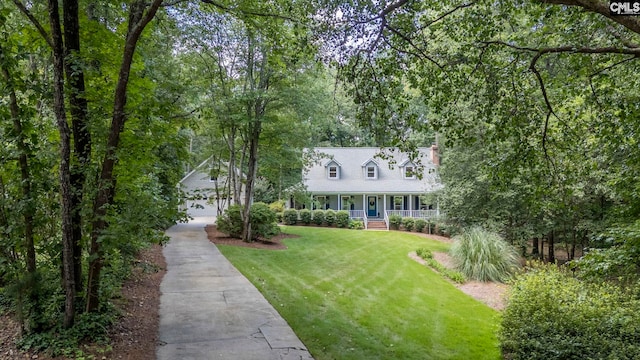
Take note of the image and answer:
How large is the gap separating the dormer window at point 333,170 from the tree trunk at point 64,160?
2496cm

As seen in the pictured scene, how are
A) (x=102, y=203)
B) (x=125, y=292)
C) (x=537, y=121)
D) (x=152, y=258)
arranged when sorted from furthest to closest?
(x=152, y=258) < (x=125, y=292) < (x=537, y=121) < (x=102, y=203)

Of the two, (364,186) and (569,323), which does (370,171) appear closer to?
(364,186)

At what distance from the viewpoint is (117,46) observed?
17.8 feet

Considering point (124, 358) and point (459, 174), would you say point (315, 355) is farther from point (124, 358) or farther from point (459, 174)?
point (459, 174)

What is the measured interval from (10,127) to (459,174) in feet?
51.2

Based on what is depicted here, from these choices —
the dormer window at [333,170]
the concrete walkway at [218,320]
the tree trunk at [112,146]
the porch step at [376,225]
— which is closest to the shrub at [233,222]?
the concrete walkway at [218,320]

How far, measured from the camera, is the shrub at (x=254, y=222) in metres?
15.5

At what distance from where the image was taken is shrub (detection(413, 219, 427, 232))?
24.5 metres

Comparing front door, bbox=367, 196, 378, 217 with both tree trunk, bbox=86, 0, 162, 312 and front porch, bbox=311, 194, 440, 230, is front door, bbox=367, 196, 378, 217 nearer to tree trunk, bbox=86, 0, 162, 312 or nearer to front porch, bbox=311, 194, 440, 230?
front porch, bbox=311, 194, 440, 230

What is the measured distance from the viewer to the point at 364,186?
28.8 metres

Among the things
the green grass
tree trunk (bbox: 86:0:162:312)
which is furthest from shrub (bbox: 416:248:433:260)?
tree trunk (bbox: 86:0:162:312)

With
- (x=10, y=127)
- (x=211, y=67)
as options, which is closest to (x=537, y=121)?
(x=10, y=127)

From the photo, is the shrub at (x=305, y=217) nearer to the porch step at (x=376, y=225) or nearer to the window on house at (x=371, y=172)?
the porch step at (x=376, y=225)

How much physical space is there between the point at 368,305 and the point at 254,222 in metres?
8.29
